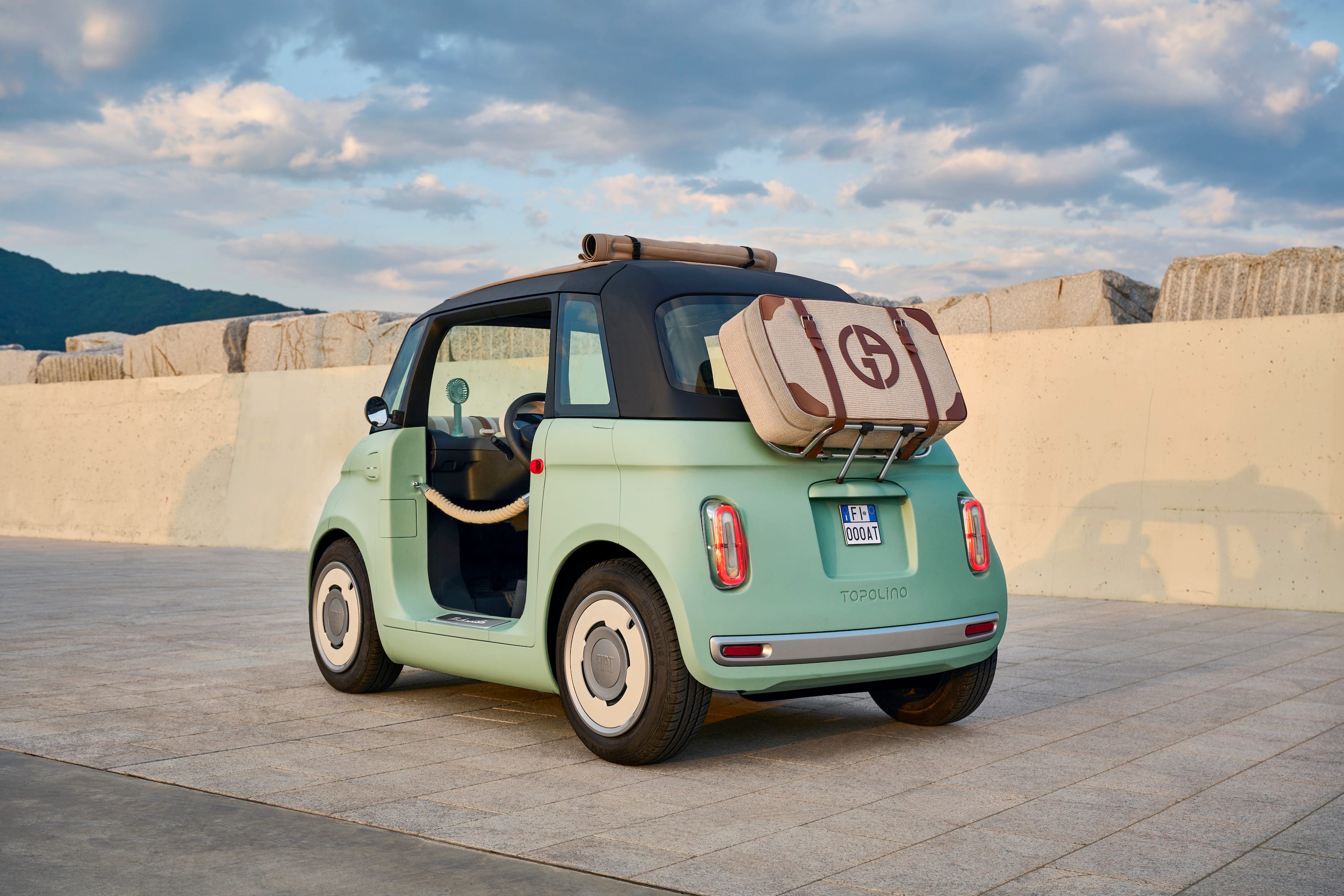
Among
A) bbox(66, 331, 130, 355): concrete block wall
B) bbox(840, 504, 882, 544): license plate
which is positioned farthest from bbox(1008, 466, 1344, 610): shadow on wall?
bbox(66, 331, 130, 355): concrete block wall

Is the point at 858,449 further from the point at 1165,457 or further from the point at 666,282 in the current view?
the point at 1165,457

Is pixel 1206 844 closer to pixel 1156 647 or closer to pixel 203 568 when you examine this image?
pixel 1156 647

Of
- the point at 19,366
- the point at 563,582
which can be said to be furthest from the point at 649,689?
the point at 19,366

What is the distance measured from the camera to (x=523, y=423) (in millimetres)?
5812

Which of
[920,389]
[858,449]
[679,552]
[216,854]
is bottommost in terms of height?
[216,854]

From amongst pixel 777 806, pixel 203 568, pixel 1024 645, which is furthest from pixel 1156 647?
pixel 203 568

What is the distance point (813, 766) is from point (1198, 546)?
6.70 m

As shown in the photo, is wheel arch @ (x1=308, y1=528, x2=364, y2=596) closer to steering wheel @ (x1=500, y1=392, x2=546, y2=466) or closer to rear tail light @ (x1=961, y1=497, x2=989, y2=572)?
steering wheel @ (x1=500, y1=392, x2=546, y2=466)

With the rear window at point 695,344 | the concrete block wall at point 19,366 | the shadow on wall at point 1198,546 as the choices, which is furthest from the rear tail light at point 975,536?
the concrete block wall at point 19,366

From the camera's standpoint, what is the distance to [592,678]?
4.63m

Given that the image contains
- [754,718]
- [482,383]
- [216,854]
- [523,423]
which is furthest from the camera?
[482,383]

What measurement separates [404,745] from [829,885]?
226cm

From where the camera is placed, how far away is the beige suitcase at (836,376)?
14.4ft

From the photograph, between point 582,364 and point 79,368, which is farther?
point 79,368
